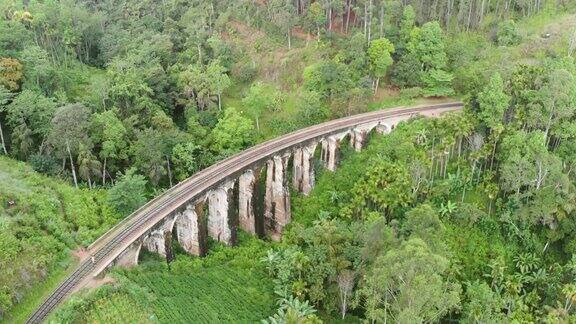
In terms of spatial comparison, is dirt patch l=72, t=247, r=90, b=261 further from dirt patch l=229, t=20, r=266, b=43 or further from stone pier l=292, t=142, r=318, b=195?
dirt patch l=229, t=20, r=266, b=43

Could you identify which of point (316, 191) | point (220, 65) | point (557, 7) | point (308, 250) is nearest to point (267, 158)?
point (316, 191)

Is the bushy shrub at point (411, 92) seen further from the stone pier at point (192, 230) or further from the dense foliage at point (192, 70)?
the stone pier at point (192, 230)

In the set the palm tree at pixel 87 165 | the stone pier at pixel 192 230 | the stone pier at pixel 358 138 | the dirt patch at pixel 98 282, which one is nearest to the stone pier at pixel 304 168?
the stone pier at pixel 358 138

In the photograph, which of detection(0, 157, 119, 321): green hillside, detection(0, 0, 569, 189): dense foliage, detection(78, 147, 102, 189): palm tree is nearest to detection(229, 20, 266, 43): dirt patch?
detection(0, 0, 569, 189): dense foliage

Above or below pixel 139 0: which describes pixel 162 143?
below

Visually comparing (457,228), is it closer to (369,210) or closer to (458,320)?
(369,210)
